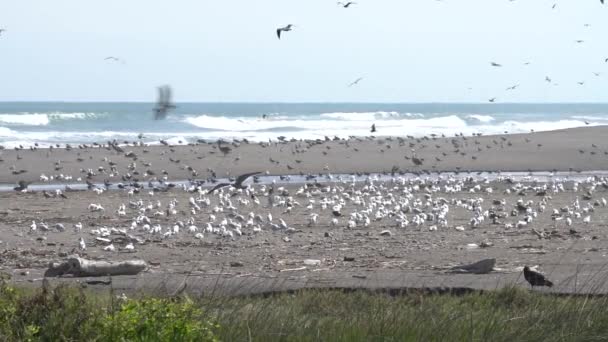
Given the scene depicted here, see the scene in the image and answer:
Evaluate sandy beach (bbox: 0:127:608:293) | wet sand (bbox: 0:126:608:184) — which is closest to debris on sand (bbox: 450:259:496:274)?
sandy beach (bbox: 0:127:608:293)

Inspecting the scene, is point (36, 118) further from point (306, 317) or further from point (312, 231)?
point (306, 317)

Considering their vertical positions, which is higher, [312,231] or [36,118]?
[312,231]

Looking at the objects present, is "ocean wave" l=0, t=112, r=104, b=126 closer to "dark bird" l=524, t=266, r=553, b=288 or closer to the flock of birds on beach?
the flock of birds on beach

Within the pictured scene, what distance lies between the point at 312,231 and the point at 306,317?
29.4 feet

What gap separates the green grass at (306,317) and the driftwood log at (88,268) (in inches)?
115

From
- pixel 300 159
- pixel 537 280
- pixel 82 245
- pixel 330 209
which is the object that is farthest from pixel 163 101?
Result: pixel 300 159

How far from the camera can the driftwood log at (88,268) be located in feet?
39.2

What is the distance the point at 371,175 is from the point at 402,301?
21.3 meters

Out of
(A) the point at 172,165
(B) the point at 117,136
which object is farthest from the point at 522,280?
(B) the point at 117,136

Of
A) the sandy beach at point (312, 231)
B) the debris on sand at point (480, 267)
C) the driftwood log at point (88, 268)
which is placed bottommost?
the sandy beach at point (312, 231)

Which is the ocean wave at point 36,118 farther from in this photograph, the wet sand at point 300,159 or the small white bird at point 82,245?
the small white bird at point 82,245

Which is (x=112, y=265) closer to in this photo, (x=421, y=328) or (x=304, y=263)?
(x=304, y=263)

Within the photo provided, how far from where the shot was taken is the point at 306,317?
8031 millimetres

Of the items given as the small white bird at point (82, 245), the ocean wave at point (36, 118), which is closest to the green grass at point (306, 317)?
the small white bird at point (82, 245)
